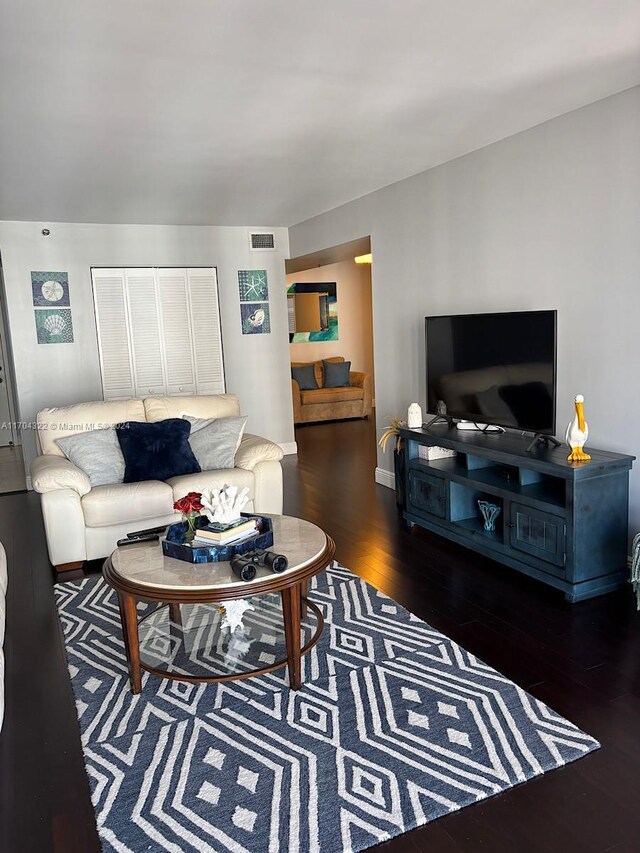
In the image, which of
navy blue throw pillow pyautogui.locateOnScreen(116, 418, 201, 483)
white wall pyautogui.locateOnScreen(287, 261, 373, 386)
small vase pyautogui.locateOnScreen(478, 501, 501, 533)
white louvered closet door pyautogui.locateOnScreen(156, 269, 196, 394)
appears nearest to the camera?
small vase pyautogui.locateOnScreen(478, 501, 501, 533)

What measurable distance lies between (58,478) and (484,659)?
2.59m

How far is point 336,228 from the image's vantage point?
599cm

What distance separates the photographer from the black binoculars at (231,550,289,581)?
242 centimetres

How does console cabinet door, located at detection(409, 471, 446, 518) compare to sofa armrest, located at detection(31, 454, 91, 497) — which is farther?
console cabinet door, located at detection(409, 471, 446, 518)

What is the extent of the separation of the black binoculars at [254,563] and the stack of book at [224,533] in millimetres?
128

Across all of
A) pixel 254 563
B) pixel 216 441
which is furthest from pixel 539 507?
pixel 216 441

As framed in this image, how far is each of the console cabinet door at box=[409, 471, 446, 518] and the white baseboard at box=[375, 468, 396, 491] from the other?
3.41 feet

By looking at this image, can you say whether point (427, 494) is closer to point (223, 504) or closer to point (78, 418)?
point (223, 504)

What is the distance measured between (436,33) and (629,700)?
2531mm

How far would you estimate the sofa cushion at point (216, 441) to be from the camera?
14.7 feet

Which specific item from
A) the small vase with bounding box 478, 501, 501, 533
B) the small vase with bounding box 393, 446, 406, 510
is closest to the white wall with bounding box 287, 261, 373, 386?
the small vase with bounding box 393, 446, 406, 510

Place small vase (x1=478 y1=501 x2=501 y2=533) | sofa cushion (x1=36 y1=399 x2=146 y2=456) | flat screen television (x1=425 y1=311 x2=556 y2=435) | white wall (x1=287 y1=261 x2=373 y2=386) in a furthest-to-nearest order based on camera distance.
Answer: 1. white wall (x1=287 y1=261 x2=373 y2=386)
2. sofa cushion (x1=36 y1=399 x2=146 y2=456)
3. small vase (x1=478 y1=501 x2=501 y2=533)
4. flat screen television (x1=425 y1=311 x2=556 y2=435)

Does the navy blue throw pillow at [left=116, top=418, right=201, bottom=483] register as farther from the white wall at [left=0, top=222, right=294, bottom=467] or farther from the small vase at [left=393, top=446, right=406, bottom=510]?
the white wall at [left=0, top=222, right=294, bottom=467]

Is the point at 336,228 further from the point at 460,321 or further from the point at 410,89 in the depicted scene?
the point at 410,89
